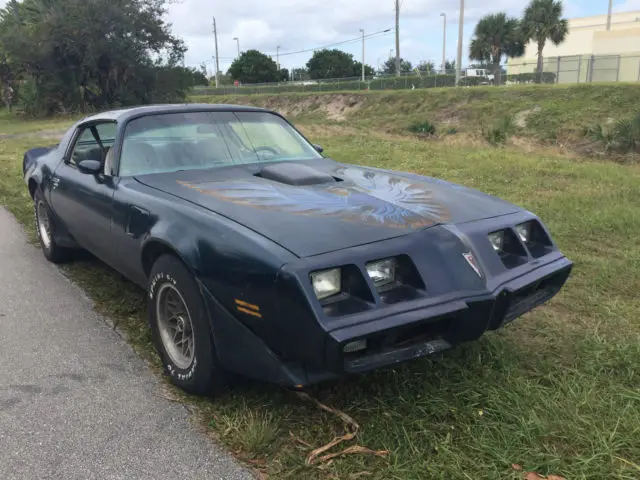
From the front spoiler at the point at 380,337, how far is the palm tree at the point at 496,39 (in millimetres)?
45012

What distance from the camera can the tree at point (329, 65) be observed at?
8875 centimetres

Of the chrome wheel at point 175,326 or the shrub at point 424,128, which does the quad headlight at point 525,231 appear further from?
the shrub at point 424,128

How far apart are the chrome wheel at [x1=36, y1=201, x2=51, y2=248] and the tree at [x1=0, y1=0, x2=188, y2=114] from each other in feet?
112

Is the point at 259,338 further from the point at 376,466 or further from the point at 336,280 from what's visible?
the point at 376,466

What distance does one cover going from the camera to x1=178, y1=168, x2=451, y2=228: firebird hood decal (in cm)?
267

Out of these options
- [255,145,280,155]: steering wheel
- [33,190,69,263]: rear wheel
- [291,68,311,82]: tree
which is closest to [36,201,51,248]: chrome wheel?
[33,190,69,263]: rear wheel

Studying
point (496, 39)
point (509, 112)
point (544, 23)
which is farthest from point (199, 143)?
point (496, 39)

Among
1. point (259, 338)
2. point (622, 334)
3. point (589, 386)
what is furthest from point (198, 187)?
point (622, 334)

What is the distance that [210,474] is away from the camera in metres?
2.25

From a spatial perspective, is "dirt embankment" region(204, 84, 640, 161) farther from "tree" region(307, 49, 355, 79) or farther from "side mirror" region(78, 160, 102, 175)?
"tree" region(307, 49, 355, 79)

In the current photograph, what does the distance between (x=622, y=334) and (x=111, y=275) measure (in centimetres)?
394

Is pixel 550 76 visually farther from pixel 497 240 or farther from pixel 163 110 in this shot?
pixel 497 240

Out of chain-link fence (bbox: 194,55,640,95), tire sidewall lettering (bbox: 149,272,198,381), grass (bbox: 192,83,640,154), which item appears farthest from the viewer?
chain-link fence (bbox: 194,55,640,95)

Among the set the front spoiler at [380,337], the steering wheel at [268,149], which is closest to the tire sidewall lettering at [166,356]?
the front spoiler at [380,337]
